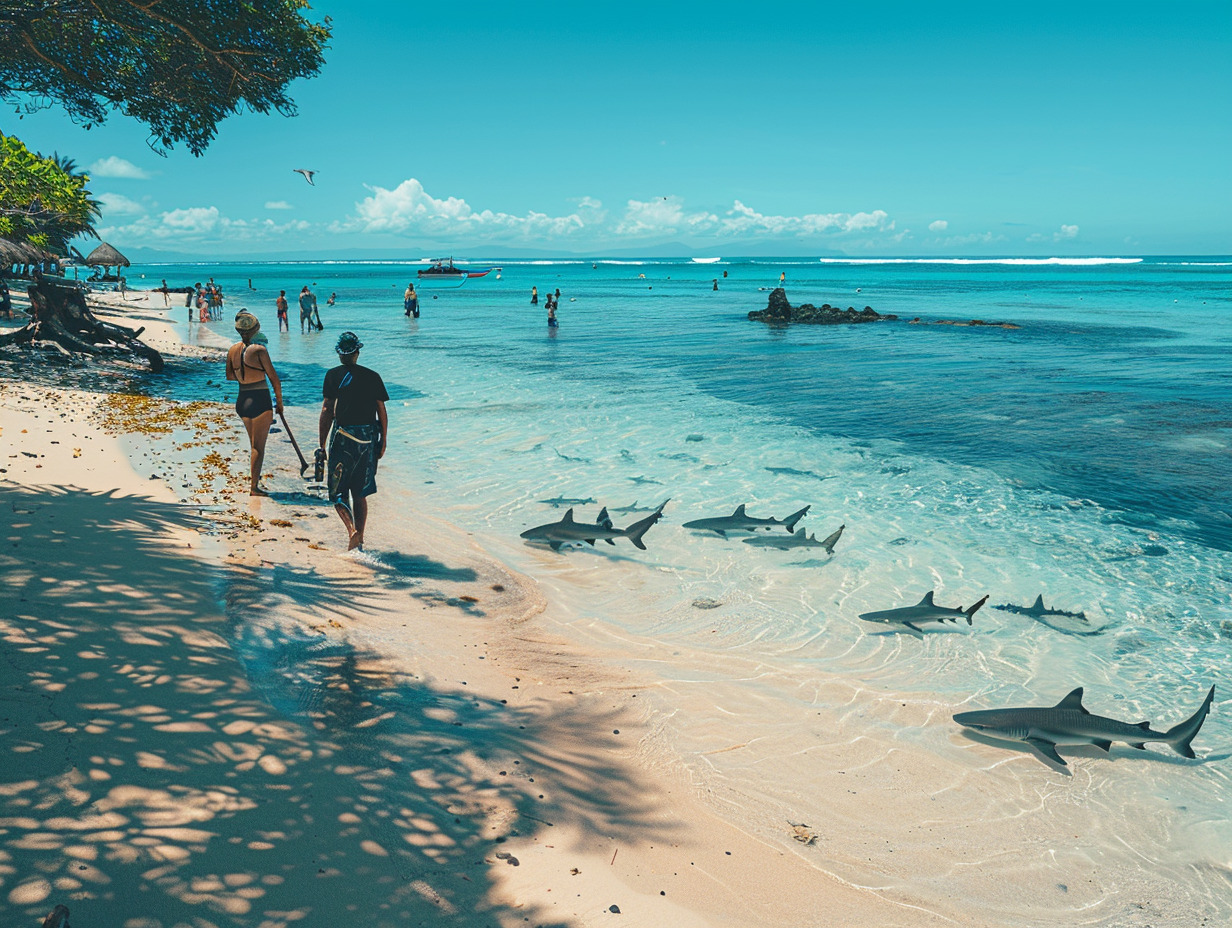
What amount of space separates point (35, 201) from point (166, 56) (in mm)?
25091

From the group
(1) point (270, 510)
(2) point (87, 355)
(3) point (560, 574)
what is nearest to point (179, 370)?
Answer: (2) point (87, 355)

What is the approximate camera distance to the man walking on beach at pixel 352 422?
7.41m

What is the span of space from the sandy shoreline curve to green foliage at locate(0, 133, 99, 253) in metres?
14.5

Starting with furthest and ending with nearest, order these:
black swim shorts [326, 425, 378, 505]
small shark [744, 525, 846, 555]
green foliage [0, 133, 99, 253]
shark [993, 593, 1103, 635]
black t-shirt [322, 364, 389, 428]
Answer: green foliage [0, 133, 99, 253], small shark [744, 525, 846, 555], shark [993, 593, 1103, 635], black swim shorts [326, 425, 378, 505], black t-shirt [322, 364, 389, 428]

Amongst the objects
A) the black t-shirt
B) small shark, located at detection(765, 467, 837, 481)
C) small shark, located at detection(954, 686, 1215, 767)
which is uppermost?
the black t-shirt

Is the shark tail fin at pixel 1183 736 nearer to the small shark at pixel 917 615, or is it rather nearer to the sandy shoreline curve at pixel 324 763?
the small shark at pixel 917 615

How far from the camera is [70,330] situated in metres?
20.7

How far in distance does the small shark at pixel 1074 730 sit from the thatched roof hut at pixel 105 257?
69.6 m

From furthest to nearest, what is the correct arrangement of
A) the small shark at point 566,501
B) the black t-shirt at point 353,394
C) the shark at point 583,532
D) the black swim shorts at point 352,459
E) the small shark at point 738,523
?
the small shark at point 566,501, the small shark at point 738,523, the shark at point 583,532, the black swim shorts at point 352,459, the black t-shirt at point 353,394

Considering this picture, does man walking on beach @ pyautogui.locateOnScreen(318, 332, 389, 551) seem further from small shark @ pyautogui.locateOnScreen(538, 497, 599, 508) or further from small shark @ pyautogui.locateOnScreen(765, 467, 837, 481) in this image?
small shark @ pyautogui.locateOnScreen(765, 467, 837, 481)

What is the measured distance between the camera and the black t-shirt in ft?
24.3

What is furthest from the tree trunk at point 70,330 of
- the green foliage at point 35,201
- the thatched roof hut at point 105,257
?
the thatched roof hut at point 105,257

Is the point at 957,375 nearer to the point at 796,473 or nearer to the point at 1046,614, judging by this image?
the point at 796,473

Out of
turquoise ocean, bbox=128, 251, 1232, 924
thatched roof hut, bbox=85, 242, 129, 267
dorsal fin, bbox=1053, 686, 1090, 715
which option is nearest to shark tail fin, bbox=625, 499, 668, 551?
turquoise ocean, bbox=128, 251, 1232, 924
